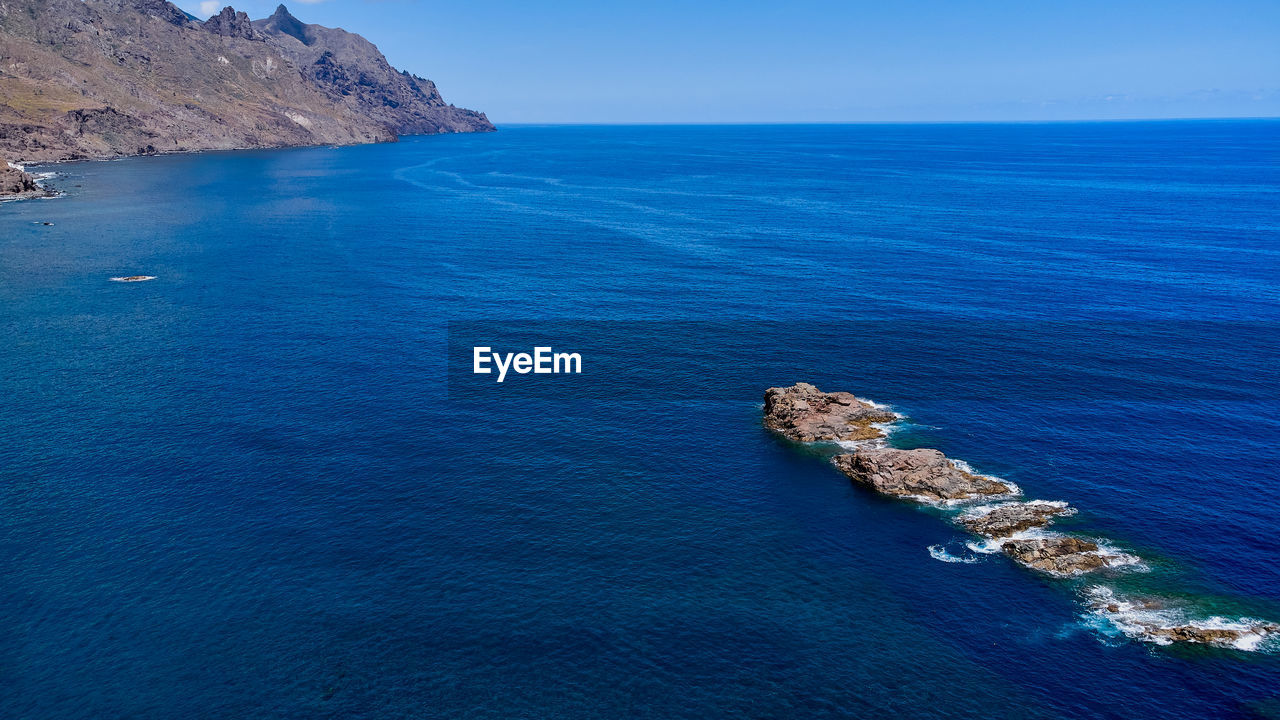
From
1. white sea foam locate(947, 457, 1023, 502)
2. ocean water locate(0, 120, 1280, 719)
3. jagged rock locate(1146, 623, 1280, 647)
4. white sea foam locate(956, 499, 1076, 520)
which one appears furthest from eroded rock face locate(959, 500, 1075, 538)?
jagged rock locate(1146, 623, 1280, 647)

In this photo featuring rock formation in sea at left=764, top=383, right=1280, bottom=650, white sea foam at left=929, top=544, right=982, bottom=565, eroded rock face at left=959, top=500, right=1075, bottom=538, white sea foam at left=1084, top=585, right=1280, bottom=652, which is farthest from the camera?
eroded rock face at left=959, top=500, right=1075, bottom=538

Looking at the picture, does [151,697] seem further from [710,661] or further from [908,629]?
[908,629]

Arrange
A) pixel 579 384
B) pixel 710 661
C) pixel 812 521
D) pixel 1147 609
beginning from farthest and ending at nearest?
pixel 579 384
pixel 812 521
pixel 1147 609
pixel 710 661

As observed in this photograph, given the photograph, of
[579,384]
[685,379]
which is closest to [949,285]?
[685,379]

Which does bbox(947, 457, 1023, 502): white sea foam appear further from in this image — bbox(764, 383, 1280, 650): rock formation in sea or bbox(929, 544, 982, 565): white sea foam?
bbox(929, 544, 982, 565): white sea foam

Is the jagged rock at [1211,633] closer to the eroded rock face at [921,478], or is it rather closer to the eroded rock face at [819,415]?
the eroded rock face at [921,478]

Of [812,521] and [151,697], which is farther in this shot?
[812,521]

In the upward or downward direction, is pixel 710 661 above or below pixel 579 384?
below
